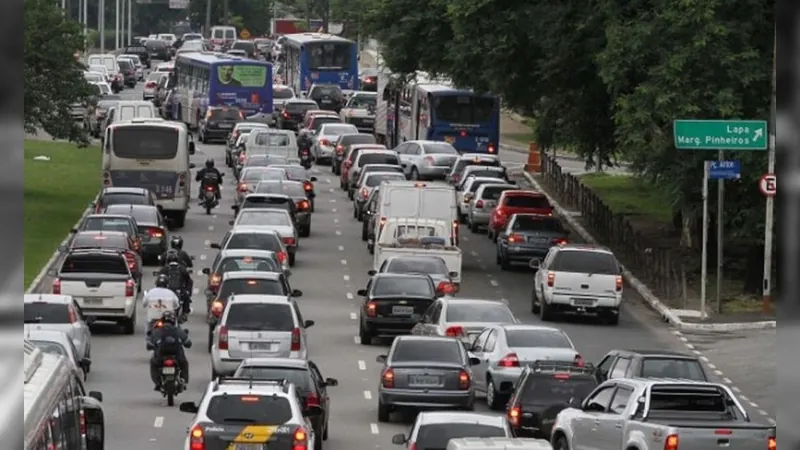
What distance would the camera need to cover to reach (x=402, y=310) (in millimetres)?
34562

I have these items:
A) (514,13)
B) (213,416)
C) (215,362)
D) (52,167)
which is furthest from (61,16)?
(213,416)

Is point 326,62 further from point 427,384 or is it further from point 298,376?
point 298,376

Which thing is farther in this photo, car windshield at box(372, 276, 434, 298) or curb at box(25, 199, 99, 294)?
curb at box(25, 199, 99, 294)

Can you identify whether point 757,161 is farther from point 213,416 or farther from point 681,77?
point 213,416

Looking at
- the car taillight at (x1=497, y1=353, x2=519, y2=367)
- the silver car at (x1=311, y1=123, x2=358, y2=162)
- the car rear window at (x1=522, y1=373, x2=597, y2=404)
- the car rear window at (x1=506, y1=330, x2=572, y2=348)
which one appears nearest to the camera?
the car rear window at (x1=522, y1=373, x2=597, y2=404)

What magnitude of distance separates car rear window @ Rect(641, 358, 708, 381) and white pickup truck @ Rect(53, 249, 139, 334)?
12939 millimetres

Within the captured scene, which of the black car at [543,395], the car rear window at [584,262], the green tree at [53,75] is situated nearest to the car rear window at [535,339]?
the black car at [543,395]

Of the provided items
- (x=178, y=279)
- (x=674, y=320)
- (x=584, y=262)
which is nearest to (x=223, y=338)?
(x=178, y=279)

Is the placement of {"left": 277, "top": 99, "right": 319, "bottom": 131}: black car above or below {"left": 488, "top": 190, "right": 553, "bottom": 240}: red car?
above

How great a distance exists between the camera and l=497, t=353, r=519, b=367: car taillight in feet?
90.1

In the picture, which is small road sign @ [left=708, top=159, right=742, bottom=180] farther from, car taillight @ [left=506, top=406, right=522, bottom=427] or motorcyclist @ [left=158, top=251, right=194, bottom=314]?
car taillight @ [left=506, top=406, right=522, bottom=427]

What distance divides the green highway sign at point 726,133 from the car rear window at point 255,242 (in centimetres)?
1005

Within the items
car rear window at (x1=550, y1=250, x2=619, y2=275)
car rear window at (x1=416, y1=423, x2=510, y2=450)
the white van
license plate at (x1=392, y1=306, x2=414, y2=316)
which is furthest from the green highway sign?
car rear window at (x1=416, y1=423, x2=510, y2=450)

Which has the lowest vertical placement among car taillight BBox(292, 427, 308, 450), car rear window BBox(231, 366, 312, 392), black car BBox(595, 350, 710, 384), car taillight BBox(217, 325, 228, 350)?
car taillight BBox(217, 325, 228, 350)
